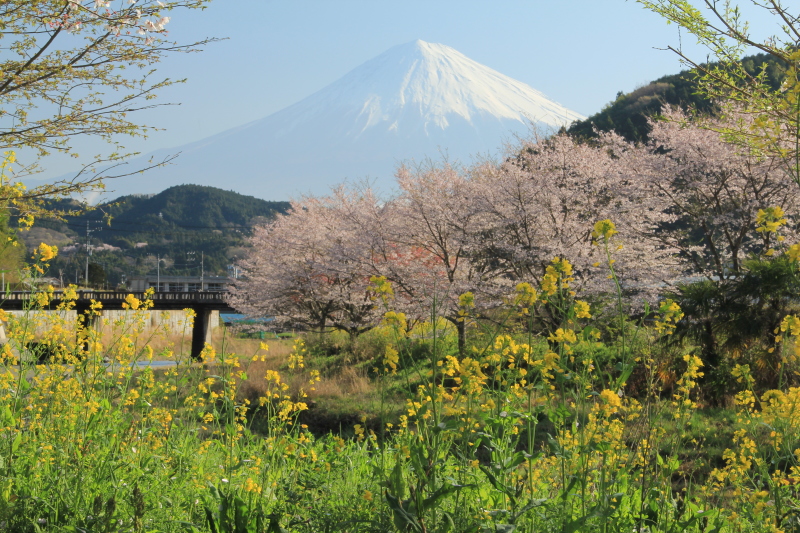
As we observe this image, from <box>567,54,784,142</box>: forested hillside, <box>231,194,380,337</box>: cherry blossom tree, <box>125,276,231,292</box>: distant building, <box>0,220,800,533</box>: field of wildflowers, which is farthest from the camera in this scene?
<box>125,276,231,292</box>: distant building

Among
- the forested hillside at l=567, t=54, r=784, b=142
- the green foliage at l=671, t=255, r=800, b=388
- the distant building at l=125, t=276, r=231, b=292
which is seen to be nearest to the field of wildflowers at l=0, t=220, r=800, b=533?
the green foliage at l=671, t=255, r=800, b=388

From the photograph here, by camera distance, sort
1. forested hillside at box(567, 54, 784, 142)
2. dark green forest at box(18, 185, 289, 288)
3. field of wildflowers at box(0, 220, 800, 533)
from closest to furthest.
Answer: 1. field of wildflowers at box(0, 220, 800, 533)
2. forested hillside at box(567, 54, 784, 142)
3. dark green forest at box(18, 185, 289, 288)

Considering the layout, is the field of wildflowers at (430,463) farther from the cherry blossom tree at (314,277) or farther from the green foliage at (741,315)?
the cherry blossom tree at (314,277)

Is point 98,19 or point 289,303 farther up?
point 98,19

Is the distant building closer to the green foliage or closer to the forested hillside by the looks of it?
the forested hillside

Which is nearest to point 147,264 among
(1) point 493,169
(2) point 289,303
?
(2) point 289,303

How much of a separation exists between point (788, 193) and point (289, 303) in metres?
15.4

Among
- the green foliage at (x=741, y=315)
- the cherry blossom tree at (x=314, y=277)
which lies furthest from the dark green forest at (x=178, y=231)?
the green foliage at (x=741, y=315)

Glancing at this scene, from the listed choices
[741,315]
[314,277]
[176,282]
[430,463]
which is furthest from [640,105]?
[176,282]

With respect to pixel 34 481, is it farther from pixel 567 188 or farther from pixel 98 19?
pixel 567 188

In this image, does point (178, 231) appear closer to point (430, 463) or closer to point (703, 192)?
point (703, 192)

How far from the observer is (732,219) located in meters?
14.6

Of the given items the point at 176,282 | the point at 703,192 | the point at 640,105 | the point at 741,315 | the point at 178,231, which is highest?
the point at 640,105

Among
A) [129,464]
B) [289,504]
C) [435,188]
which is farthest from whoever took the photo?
[435,188]
